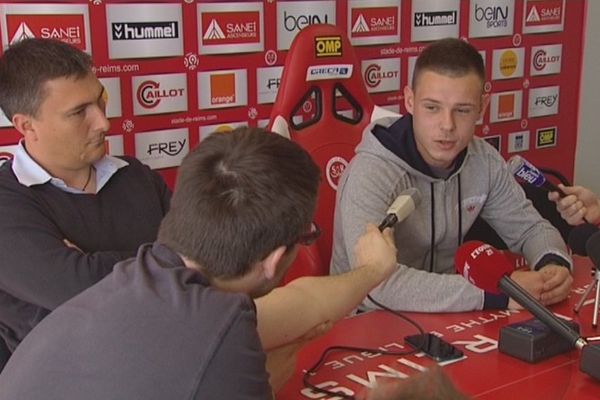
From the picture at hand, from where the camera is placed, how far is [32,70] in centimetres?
201

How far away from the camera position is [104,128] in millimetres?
2080

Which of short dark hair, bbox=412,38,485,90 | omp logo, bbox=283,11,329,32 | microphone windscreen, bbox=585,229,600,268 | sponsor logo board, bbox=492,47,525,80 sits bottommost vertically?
microphone windscreen, bbox=585,229,600,268

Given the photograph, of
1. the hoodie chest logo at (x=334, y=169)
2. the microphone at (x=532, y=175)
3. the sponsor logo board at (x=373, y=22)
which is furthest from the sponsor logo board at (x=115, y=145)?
the microphone at (x=532, y=175)

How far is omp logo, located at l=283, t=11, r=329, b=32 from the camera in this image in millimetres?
3223

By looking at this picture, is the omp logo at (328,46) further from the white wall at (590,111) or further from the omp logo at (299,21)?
the white wall at (590,111)

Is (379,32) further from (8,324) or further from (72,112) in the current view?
(8,324)

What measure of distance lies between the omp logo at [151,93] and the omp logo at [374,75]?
0.94 meters

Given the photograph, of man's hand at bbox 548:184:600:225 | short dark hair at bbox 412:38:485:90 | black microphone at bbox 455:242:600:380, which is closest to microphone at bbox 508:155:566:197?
man's hand at bbox 548:184:600:225

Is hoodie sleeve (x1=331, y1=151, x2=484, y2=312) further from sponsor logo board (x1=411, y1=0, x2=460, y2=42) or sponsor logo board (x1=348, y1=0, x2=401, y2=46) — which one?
sponsor logo board (x1=411, y1=0, x2=460, y2=42)

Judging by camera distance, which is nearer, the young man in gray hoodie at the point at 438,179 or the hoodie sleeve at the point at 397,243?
the hoodie sleeve at the point at 397,243

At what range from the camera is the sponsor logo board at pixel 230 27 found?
3014 mm

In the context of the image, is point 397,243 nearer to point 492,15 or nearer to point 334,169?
point 334,169

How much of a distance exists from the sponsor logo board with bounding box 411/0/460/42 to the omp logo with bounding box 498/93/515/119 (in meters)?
0.45

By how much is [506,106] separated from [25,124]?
8.70 ft
